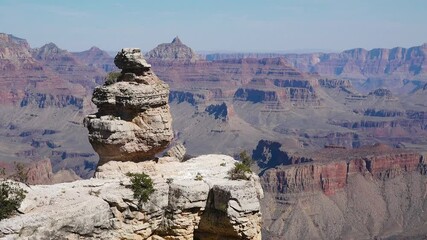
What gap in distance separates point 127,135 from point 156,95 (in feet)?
8.49

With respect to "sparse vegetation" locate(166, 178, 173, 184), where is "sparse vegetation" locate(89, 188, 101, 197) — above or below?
below

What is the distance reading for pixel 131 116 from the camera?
2722 cm

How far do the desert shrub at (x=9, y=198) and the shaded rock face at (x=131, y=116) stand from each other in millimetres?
6415

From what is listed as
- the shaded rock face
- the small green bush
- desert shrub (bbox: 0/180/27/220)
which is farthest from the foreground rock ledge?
the small green bush

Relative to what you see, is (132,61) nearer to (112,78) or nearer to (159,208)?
(112,78)

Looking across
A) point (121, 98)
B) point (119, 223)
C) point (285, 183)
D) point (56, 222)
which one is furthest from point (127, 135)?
point (285, 183)

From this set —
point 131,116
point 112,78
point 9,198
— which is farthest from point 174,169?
point 9,198

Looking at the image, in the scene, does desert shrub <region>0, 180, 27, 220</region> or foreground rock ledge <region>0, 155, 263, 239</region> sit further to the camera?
foreground rock ledge <region>0, 155, 263, 239</region>

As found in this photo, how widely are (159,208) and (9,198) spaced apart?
6.09 m

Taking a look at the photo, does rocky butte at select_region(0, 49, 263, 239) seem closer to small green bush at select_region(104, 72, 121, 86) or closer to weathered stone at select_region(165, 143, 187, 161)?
weathered stone at select_region(165, 143, 187, 161)

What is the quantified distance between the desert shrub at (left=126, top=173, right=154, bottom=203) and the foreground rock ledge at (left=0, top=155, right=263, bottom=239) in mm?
218

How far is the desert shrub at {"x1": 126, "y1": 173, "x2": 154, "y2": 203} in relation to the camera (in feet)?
73.0

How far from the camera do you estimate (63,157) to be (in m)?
190

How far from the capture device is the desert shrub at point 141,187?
22250mm
